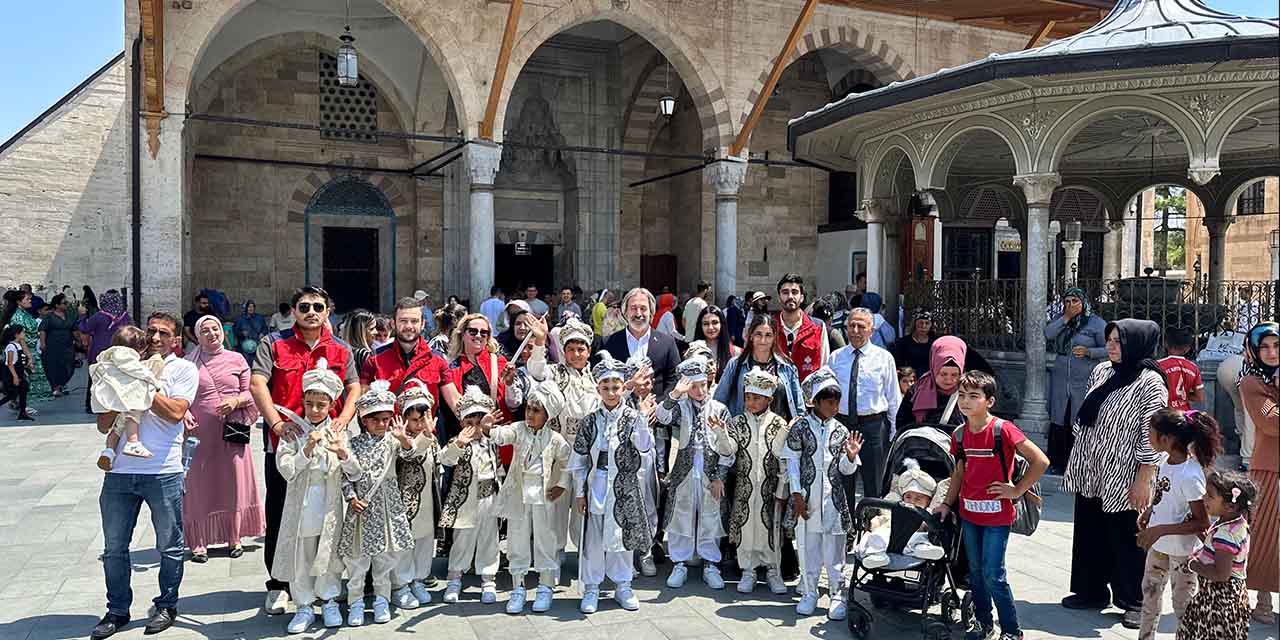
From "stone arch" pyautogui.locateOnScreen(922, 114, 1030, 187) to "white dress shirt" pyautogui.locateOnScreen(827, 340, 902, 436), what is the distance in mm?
4045

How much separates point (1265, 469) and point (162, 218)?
11419 mm

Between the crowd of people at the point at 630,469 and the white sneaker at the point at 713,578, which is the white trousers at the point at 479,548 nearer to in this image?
the crowd of people at the point at 630,469

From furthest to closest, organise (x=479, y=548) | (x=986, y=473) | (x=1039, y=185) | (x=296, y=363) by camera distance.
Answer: (x=1039, y=185) → (x=479, y=548) → (x=296, y=363) → (x=986, y=473)

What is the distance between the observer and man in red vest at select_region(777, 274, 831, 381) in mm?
5578

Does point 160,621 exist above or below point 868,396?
below

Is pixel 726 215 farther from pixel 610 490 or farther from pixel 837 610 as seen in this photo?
pixel 837 610

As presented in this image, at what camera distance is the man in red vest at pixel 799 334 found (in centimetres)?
558

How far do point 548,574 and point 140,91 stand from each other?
9.60 meters

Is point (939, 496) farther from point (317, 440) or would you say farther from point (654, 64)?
point (654, 64)

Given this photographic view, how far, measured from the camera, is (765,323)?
4781 millimetres

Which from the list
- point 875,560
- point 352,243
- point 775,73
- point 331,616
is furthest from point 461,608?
point 352,243

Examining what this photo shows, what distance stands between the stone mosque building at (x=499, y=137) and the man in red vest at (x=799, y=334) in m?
7.70

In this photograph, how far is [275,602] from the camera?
423 cm

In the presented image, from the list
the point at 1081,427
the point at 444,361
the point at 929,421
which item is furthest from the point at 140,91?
the point at 1081,427
